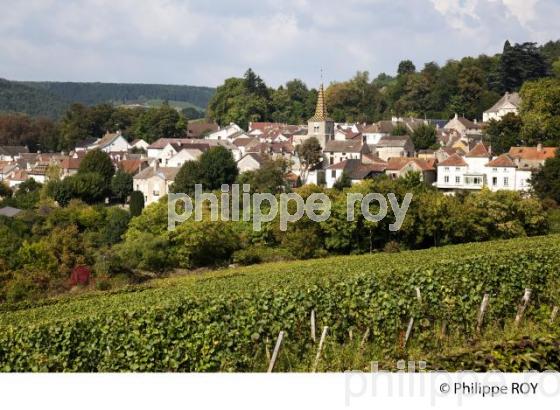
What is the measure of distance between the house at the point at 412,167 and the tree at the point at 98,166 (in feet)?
69.5

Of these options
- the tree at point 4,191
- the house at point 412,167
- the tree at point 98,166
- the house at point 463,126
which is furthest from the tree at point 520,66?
the tree at point 4,191

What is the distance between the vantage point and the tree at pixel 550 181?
41.9 m

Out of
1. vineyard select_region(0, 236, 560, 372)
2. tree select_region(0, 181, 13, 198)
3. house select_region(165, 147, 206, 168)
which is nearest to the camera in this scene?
vineyard select_region(0, 236, 560, 372)

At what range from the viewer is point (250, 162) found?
57438 mm

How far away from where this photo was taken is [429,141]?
65.4m

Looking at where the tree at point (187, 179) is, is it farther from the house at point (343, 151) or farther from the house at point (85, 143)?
the house at point (85, 143)

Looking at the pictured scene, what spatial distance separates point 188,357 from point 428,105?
77609 millimetres

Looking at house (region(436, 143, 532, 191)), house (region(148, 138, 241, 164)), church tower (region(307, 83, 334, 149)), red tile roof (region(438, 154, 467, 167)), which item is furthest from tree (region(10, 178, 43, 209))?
house (region(436, 143, 532, 191))

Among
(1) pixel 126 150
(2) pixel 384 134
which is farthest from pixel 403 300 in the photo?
(1) pixel 126 150

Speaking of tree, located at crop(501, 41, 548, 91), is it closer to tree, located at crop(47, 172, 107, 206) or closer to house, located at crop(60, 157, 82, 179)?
house, located at crop(60, 157, 82, 179)

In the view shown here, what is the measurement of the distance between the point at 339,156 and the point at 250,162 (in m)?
6.99

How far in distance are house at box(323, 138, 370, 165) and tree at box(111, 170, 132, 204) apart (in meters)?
15.1

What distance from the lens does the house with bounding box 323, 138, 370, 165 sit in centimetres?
5834

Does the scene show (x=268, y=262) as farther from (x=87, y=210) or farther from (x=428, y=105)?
(x=428, y=105)
